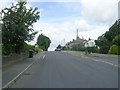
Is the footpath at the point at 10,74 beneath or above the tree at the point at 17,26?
beneath

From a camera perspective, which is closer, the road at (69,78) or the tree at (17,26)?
the road at (69,78)

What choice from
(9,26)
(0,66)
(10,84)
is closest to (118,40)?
(9,26)

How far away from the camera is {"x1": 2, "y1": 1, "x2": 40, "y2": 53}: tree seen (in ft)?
135

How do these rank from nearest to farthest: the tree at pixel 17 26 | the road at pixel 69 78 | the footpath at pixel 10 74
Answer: the road at pixel 69 78, the footpath at pixel 10 74, the tree at pixel 17 26

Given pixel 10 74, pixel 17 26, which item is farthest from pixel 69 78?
pixel 17 26

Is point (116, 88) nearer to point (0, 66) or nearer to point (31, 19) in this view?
point (0, 66)

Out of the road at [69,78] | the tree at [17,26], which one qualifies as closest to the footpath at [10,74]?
the road at [69,78]

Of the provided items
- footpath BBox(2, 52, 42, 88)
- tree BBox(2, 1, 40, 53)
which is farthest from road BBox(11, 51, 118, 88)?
tree BBox(2, 1, 40, 53)

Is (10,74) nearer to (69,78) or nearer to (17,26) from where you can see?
(69,78)

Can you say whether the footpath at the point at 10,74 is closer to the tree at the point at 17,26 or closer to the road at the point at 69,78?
the road at the point at 69,78

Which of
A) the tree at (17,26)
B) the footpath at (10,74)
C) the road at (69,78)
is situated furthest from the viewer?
the tree at (17,26)

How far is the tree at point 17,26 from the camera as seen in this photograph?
41.1 meters

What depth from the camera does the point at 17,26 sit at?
135ft

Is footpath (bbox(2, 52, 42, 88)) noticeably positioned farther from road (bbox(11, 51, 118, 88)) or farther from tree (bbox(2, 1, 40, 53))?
tree (bbox(2, 1, 40, 53))
